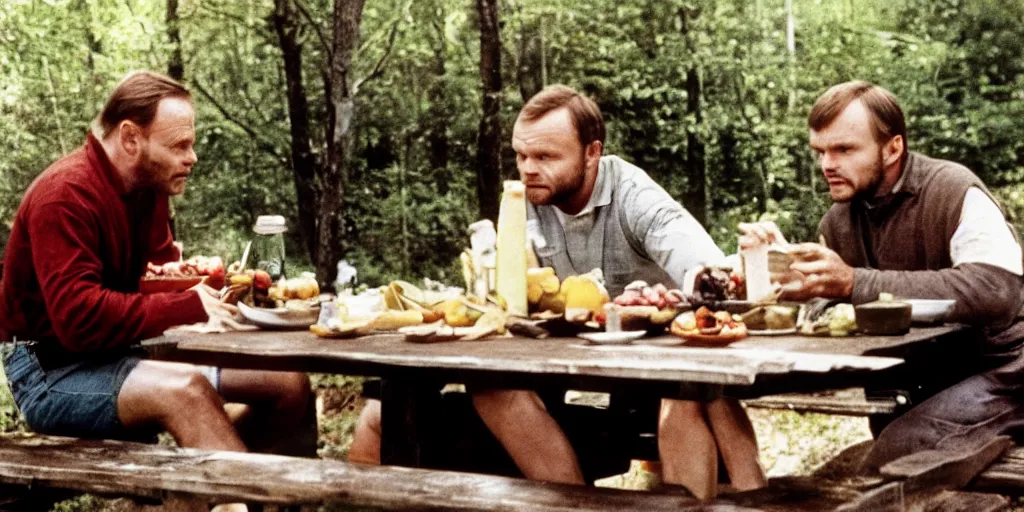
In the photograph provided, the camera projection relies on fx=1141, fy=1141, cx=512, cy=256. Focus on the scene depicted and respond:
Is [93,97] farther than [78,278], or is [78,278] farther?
[93,97]

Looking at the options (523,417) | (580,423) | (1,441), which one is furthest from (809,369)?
(1,441)

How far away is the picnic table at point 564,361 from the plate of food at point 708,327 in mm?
38

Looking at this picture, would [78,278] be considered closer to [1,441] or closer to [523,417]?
[1,441]

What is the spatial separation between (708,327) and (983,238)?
916 millimetres

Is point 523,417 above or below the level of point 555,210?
below

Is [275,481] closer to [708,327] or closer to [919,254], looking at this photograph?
[708,327]

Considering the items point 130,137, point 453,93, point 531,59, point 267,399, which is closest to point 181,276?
point 130,137

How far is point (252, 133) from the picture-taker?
40.6 ft

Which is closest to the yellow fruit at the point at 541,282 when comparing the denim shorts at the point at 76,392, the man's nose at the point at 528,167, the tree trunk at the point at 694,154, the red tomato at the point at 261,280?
the man's nose at the point at 528,167

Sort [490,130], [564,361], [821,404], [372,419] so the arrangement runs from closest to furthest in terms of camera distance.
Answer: [564,361] < [372,419] < [821,404] < [490,130]

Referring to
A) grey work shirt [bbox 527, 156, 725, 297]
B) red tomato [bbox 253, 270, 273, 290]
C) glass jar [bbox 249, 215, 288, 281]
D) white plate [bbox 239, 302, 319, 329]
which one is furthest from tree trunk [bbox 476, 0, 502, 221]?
white plate [bbox 239, 302, 319, 329]

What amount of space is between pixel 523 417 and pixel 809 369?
3.15 feet

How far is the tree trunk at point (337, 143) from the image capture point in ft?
35.9

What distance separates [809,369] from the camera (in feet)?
7.33
